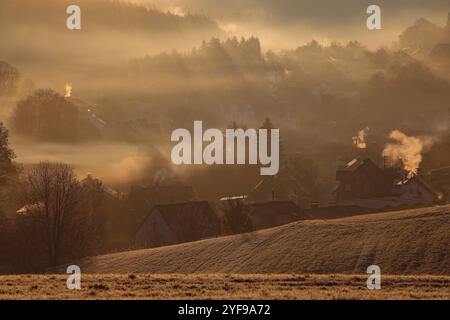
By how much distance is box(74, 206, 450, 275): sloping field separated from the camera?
184ft

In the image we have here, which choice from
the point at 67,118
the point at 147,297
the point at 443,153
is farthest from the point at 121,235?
the point at 443,153

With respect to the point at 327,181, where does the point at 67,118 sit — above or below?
above

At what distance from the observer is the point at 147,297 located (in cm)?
3044

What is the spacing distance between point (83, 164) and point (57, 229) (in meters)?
61.1

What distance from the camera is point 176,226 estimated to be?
294 feet

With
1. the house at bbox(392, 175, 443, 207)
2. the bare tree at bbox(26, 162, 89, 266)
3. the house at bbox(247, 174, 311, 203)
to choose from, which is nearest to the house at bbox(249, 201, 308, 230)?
the house at bbox(392, 175, 443, 207)

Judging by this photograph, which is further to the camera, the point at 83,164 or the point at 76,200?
the point at 83,164

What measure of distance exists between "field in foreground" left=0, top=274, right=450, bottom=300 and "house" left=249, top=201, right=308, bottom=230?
186 feet

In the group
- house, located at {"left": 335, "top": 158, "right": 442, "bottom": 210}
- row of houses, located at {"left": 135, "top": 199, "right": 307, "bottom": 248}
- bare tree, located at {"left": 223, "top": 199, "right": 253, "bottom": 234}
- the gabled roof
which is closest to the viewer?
bare tree, located at {"left": 223, "top": 199, "right": 253, "bottom": 234}

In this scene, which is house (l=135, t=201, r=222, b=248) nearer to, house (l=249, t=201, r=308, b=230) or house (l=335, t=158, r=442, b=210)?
house (l=249, t=201, r=308, b=230)

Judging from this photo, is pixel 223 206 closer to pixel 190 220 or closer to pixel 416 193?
pixel 190 220
